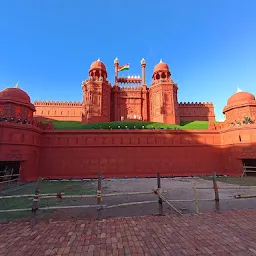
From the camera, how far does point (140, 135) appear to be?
16.5 meters

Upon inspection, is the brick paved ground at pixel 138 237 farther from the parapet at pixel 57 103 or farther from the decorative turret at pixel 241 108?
the parapet at pixel 57 103

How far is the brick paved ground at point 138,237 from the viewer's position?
11.0 feet

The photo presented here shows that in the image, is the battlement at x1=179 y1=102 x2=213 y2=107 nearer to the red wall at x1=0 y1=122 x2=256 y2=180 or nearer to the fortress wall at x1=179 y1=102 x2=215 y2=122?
the fortress wall at x1=179 y1=102 x2=215 y2=122

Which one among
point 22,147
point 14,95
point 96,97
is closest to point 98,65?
point 96,97

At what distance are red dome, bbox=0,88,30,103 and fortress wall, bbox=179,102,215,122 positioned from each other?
3167 centimetres

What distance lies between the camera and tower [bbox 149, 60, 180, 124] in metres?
29.7

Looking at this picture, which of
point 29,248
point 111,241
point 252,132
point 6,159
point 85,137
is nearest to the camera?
point 29,248

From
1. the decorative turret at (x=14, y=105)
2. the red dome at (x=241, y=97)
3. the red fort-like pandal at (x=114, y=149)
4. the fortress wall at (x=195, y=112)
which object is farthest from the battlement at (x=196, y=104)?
the decorative turret at (x=14, y=105)

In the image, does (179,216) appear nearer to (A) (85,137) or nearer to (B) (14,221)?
(B) (14,221)

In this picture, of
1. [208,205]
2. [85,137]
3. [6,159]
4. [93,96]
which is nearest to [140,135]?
[85,137]

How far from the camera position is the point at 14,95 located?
17688 mm

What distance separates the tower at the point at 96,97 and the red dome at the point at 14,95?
1103 cm

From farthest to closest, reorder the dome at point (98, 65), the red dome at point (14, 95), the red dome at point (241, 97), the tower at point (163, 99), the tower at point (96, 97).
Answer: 1. the dome at point (98, 65)
2. the tower at point (163, 99)
3. the tower at point (96, 97)
4. the red dome at point (241, 97)
5. the red dome at point (14, 95)

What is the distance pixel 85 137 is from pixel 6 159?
259 inches
